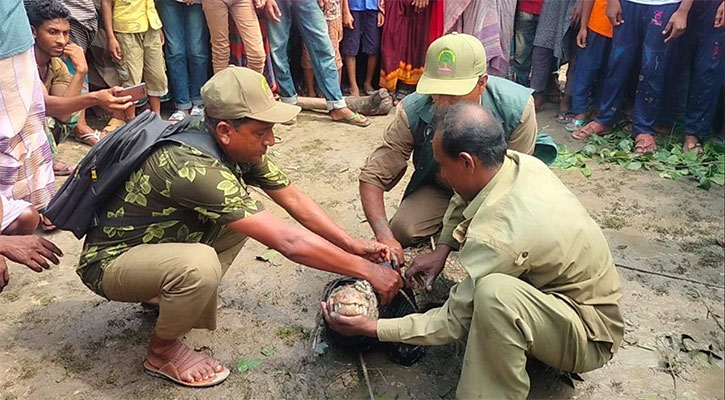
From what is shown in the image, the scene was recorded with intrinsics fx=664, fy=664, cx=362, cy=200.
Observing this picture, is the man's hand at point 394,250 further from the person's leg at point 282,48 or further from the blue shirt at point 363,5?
the blue shirt at point 363,5

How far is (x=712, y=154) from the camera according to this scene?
5.32 metres

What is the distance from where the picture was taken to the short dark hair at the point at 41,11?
446cm

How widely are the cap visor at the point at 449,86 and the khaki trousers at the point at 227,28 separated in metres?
3.02

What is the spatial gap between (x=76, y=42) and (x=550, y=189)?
435cm

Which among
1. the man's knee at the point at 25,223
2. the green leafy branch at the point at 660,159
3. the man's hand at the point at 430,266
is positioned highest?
the man's hand at the point at 430,266

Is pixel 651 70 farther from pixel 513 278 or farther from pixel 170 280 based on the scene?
pixel 170 280

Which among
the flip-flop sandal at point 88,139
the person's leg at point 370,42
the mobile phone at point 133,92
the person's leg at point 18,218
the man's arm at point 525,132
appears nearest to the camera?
the man's arm at point 525,132

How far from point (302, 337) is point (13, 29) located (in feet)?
8.25

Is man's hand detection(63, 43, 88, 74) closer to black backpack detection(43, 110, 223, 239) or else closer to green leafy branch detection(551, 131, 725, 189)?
black backpack detection(43, 110, 223, 239)

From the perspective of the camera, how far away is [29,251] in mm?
2891

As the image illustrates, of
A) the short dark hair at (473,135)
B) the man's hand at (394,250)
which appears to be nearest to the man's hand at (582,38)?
the man's hand at (394,250)

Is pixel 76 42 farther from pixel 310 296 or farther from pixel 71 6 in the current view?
pixel 310 296

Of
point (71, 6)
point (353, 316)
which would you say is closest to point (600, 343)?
point (353, 316)

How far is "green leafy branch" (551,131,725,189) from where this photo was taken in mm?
5059
